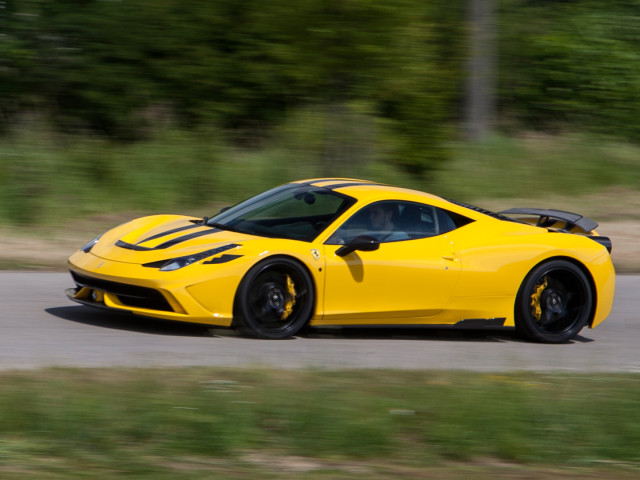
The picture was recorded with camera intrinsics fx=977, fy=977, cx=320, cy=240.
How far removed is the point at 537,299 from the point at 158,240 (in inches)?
131

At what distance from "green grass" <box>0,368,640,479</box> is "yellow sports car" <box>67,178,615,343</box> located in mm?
1216

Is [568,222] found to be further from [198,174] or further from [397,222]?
[198,174]

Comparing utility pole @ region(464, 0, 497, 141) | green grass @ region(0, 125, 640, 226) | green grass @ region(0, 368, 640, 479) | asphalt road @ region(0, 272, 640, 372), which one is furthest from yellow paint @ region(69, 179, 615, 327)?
utility pole @ region(464, 0, 497, 141)

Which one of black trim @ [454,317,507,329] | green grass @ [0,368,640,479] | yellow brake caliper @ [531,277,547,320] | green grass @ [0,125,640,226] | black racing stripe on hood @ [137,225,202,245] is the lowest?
green grass @ [0,368,640,479]

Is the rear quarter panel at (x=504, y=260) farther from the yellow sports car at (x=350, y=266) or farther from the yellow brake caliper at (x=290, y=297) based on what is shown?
the yellow brake caliper at (x=290, y=297)

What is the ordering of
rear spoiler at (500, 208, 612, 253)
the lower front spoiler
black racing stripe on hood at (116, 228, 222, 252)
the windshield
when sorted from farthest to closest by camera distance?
1. rear spoiler at (500, 208, 612, 253)
2. the windshield
3. black racing stripe on hood at (116, 228, 222, 252)
4. the lower front spoiler

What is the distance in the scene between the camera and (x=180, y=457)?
482 centimetres

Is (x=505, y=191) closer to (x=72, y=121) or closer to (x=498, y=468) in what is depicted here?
(x=72, y=121)

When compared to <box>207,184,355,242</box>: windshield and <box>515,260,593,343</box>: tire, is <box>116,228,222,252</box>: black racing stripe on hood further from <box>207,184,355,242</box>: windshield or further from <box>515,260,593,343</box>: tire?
<box>515,260,593,343</box>: tire

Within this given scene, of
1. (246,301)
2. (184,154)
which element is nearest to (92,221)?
(184,154)

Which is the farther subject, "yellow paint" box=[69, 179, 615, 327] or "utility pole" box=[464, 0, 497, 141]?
"utility pole" box=[464, 0, 497, 141]

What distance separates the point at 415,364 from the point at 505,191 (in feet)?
33.5

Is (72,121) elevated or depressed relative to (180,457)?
elevated

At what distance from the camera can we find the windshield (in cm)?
800
